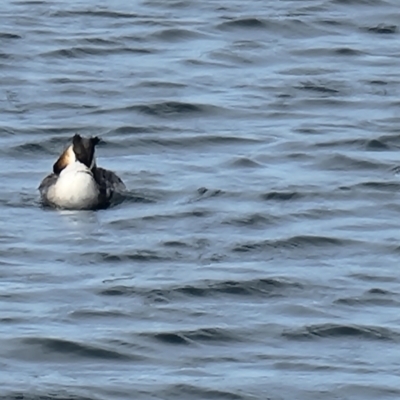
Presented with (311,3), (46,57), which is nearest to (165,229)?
(46,57)

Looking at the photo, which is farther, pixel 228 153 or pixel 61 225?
pixel 228 153

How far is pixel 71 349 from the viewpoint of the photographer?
45.7 ft

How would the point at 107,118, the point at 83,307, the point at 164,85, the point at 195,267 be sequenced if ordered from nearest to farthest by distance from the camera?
the point at 83,307 < the point at 195,267 < the point at 107,118 < the point at 164,85

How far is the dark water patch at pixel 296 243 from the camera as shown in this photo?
17.1 meters

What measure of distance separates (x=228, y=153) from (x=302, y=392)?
7.71 m

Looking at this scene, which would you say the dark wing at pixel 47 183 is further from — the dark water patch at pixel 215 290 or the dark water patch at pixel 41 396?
the dark water patch at pixel 41 396

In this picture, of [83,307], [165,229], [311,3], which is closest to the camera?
[83,307]

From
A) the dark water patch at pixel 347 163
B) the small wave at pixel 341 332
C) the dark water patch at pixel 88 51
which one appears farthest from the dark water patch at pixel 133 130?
the small wave at pixel 341 332

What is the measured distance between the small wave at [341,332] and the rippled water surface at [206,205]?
0.7 inches

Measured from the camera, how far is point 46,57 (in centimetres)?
2584

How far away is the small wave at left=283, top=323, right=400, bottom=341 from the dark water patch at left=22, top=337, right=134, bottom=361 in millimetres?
1326

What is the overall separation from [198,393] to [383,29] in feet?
50.2

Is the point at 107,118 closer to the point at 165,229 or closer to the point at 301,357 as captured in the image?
the point at 165,229

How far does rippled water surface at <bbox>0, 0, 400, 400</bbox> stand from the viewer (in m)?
13.9
